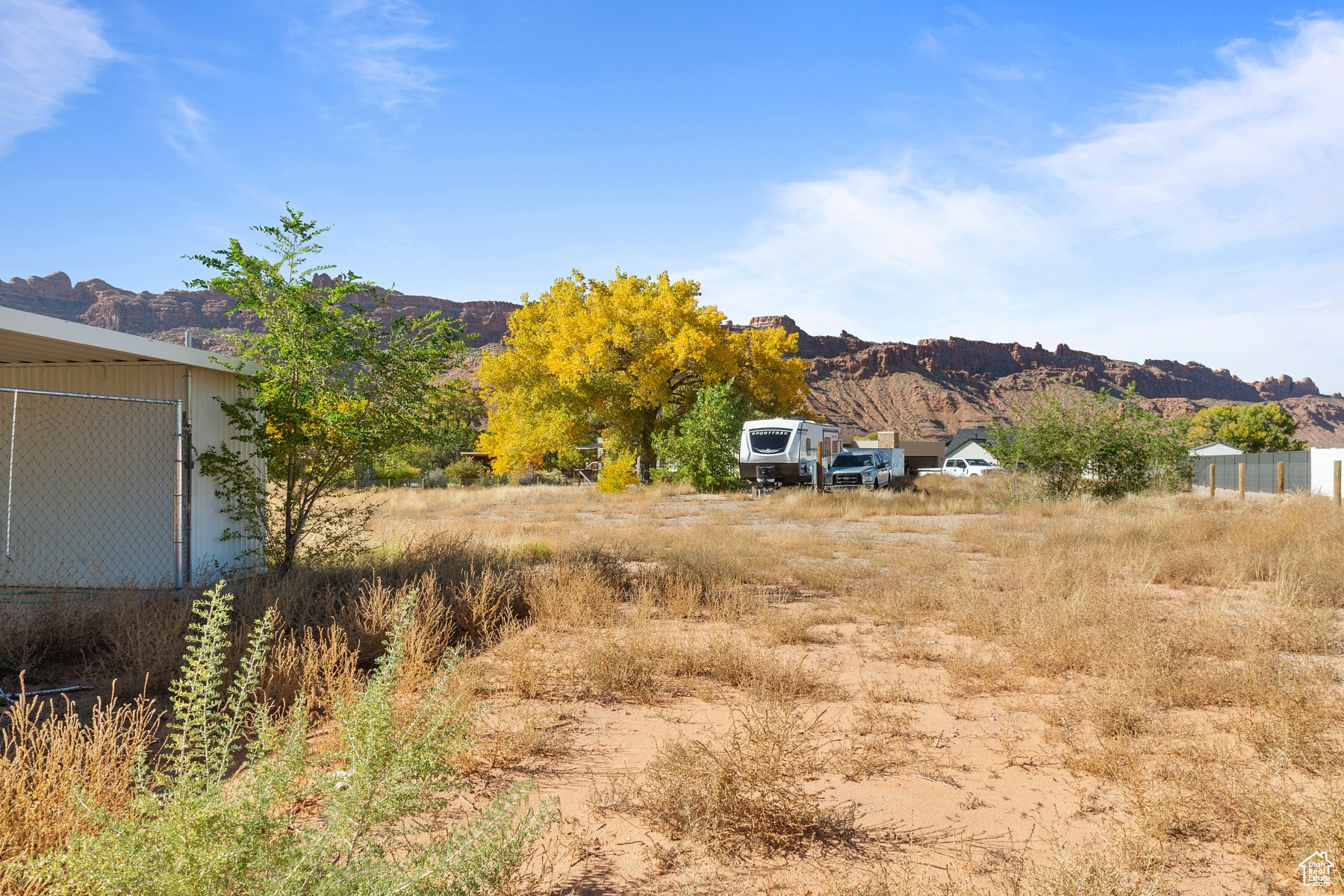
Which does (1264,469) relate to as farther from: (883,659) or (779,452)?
(883,659)

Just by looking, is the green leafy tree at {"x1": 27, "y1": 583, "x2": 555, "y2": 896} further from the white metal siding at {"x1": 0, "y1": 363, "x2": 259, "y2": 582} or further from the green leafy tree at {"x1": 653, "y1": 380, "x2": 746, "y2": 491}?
the green leafy tree at {"x1": 653, "y1": 380, "x2": 746, "y2": 491}

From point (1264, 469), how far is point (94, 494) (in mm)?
40742

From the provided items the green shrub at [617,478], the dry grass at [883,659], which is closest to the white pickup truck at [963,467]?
the green shrub at [617,478]

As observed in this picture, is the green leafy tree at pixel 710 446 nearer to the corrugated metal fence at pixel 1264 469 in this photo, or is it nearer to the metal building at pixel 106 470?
the metal building at pixel 106 470

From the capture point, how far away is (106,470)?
28.9 feet

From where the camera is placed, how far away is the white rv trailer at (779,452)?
24.9 metres

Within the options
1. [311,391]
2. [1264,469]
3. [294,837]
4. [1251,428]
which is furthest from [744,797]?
[1251,428]

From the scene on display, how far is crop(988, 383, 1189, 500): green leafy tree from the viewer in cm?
1922

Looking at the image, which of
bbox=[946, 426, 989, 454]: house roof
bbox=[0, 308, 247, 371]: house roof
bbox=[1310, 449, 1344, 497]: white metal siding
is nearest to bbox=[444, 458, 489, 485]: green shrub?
bbox=[0, 308, 247, 371]: house roof

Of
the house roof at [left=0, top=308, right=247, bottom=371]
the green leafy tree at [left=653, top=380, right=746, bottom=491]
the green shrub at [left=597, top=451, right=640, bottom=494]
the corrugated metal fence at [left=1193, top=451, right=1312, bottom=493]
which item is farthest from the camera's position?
the corrugated metal fence at [left=1193, top=451, right=1312, bottom=493]

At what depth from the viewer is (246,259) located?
25.7ft

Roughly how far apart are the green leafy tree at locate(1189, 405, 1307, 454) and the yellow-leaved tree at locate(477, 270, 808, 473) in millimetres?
50860

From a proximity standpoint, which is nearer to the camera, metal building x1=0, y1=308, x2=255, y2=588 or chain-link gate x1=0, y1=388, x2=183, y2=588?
metal building x1=0, y1=308, x2=255, y2=588

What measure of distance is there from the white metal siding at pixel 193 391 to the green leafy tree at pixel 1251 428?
237ft
